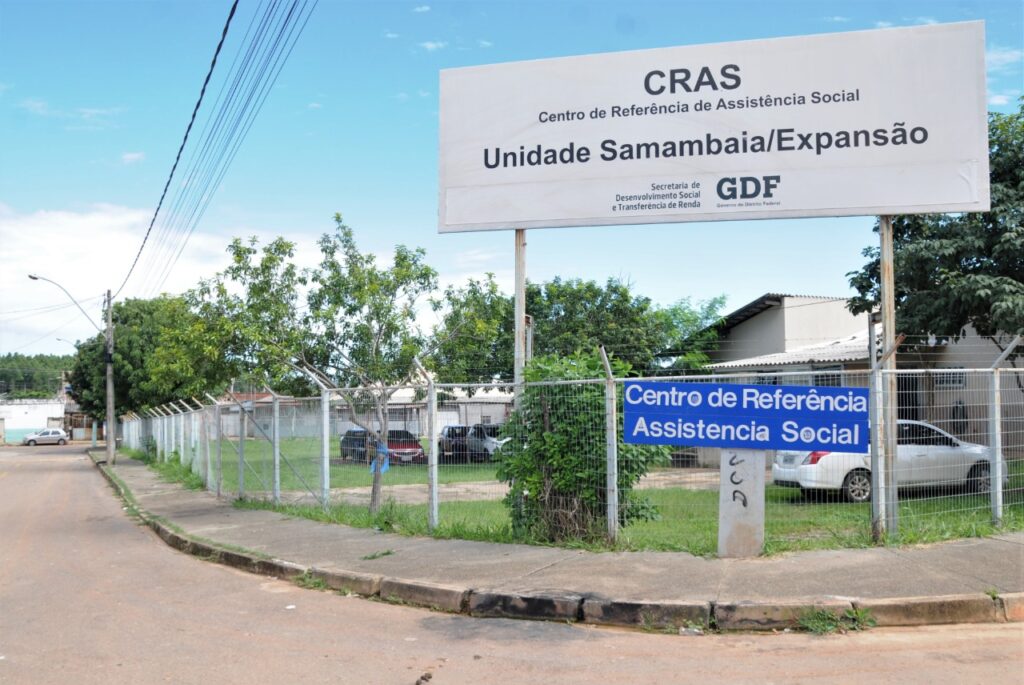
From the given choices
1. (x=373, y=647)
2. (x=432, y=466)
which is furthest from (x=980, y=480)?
(x=373, y=647)

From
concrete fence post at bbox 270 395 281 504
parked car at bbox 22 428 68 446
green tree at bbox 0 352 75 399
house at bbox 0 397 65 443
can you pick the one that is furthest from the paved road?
green tree at bbox 0 352 75 399

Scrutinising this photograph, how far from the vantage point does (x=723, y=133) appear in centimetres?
1030

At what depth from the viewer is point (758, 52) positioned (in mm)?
10266

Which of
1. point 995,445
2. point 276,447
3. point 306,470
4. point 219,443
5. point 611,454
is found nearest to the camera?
point 611,454

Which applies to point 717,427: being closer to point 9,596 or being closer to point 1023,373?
point 1023,373

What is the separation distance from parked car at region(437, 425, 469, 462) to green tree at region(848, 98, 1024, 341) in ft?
23.8

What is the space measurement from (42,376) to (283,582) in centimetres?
14299

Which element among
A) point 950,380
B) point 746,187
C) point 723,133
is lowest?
point 950,380

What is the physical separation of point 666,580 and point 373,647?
269 centimetres

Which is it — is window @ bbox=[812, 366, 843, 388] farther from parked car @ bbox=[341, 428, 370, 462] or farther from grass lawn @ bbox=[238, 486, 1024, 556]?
parked car @ bbox=[341, 428, 370, 462]

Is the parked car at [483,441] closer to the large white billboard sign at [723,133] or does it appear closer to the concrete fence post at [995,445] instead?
the large white billboard sign at [723,133]

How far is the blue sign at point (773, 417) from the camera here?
8617 millimetres

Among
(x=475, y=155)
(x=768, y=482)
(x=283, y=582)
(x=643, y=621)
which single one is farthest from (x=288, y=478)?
(x=643, y=621)

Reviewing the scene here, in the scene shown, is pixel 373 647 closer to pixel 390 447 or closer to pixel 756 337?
pixel 390 447
